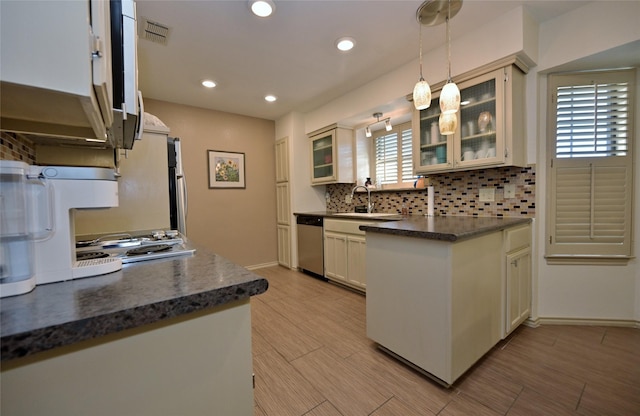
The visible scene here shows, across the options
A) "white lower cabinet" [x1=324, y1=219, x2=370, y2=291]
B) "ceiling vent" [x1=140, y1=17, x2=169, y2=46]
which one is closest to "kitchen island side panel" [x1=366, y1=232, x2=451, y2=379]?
"white lower cabinet" [x1=324, y1=219, x2=370, y2=291]

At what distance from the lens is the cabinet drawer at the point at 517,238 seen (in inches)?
74.0

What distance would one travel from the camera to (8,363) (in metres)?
0.47

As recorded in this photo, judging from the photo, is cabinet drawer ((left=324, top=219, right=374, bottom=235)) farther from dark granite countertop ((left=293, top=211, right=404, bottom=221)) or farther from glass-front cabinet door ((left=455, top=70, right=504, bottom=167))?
glass-front cabinet door ((left=455, top=70, right=504, bottom=167))

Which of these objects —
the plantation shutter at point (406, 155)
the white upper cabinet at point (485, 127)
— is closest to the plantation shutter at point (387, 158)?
the plantation shutter at point (406, 155)

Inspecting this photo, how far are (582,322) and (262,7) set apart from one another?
3451mm

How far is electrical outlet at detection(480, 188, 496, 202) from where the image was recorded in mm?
2328

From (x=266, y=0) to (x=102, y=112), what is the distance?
56.0 inches

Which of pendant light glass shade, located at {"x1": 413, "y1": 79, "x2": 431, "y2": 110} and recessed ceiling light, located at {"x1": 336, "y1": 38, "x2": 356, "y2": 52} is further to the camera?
recessed ceiling light, located at {"x1": 336, "y1": 38, "x2": 356, "y2": 52}

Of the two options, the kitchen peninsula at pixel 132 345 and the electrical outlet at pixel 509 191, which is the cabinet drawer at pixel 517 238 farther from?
the kitchen peninsula at pixel 132 345

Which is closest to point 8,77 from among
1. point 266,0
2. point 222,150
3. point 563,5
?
point 266,0

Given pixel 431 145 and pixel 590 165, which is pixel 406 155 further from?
pixel 590 165

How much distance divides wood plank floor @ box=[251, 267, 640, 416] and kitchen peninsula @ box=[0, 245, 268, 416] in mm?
959

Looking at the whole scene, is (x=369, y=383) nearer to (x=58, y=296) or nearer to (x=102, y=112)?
(x=58, y=296)

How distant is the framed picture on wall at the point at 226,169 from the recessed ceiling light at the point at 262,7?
2340 millimetres
